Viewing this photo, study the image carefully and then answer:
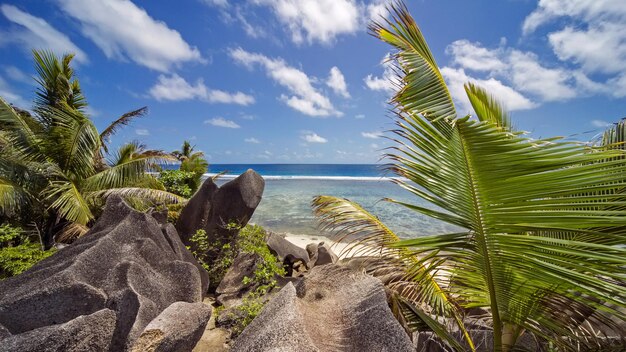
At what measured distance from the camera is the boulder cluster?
2.06 meters

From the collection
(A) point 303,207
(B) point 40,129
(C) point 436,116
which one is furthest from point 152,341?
(A) point 303,207

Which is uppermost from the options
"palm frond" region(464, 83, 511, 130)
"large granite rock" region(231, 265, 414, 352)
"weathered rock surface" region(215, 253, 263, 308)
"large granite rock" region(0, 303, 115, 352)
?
"palm frond" region(464, 83, 511, 130)

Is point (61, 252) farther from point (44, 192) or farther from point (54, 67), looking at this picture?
point (54, 67)

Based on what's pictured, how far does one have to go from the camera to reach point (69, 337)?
2.57 m

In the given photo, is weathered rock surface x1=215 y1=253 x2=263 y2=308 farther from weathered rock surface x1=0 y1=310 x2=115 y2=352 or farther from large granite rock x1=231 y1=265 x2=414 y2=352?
large granite rock x1=231 y1=265 x2=414 y2=352

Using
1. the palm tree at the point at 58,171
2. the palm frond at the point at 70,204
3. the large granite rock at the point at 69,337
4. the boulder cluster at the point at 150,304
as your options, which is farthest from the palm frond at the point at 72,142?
the large granite rock at the point at 69,337

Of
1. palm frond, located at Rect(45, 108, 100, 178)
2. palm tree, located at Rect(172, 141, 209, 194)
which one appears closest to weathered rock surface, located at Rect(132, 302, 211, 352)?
palm frond, located at Rect(45, 108, 100, 178)

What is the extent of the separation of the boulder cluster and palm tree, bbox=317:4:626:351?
0.74 metres

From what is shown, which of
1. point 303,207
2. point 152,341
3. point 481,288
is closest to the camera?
point 481,288

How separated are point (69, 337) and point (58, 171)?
7.10 metres

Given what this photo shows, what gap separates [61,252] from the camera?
3969mm

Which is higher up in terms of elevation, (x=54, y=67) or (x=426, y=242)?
(x=54, y=67)

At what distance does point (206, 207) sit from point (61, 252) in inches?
138

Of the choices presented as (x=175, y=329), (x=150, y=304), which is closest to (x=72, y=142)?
(x=150, y=304)
